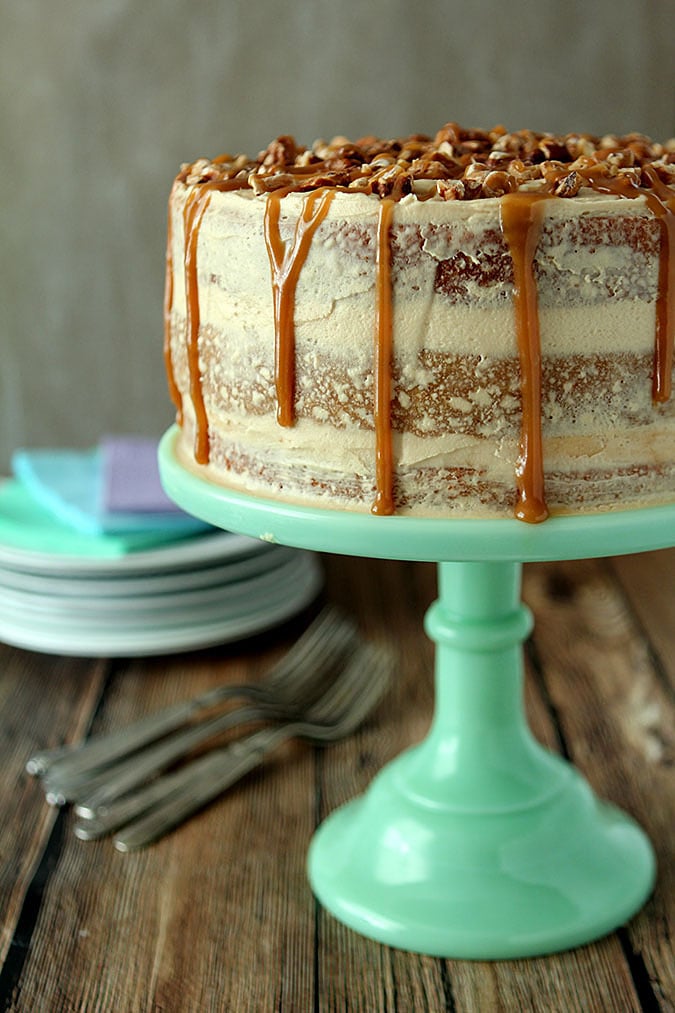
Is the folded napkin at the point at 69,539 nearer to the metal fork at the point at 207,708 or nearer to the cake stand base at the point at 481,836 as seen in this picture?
the metal fork at the point at 207,708

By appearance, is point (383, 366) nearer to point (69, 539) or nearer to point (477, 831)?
point (477, 831)

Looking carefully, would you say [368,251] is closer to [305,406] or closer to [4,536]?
[305,406]

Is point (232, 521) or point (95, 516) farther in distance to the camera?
point (95, 516)

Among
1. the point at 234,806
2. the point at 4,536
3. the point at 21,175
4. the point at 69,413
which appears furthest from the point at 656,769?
the point at 21,175

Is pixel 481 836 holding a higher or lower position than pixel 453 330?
lower

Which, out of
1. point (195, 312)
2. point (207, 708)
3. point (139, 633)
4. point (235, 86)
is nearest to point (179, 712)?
point (207, 708)

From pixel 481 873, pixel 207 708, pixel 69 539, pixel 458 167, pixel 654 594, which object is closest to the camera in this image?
pixel 458 167

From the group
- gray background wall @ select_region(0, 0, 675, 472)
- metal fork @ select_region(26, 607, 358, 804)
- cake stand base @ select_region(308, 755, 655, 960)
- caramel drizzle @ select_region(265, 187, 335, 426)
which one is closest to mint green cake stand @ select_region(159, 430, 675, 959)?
cake stand base @ select_region(308, 755, 655, 960)
